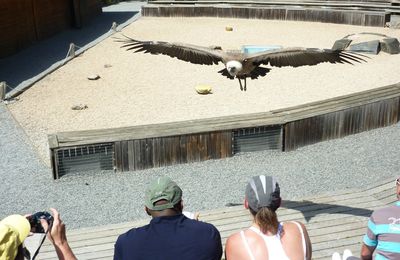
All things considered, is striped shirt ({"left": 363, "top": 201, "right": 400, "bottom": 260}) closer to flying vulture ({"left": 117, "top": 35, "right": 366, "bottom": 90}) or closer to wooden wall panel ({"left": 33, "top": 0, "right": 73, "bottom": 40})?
flying vulture ({"left": 117, "top": 35, "right": 366, "bottom": 90})

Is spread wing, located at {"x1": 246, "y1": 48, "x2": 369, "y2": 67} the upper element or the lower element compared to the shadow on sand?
upper

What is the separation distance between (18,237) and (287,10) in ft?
66.7

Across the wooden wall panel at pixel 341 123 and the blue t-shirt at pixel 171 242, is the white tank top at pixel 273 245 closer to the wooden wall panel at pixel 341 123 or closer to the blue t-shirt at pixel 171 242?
the blue t-shirt at pixel 171 242

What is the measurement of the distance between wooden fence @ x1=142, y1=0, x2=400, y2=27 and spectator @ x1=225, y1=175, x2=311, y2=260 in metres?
19.3

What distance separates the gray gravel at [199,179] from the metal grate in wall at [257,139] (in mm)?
120

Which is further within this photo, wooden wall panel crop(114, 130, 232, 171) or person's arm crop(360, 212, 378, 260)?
wooden wall panel crop(114, 130, 232, 171)

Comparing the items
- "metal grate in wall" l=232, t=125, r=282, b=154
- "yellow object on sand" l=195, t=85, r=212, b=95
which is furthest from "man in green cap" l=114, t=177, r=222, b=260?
"yellow object on sand" l=195, t=85, r=212, b=95

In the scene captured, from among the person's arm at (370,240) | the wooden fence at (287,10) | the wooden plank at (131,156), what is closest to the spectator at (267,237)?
the person's arm at (370,240)

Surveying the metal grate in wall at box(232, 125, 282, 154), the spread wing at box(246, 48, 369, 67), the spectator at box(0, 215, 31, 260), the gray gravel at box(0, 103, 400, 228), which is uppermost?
the spectator at box(0, 215, 31, 260)

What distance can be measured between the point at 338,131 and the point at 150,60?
818 cm

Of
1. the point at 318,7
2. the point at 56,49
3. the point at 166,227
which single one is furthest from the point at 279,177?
the point at 318,7

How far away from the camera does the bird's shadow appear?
4.86 m

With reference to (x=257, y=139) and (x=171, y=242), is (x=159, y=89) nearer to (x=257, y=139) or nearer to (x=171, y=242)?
(x=257, y=139)

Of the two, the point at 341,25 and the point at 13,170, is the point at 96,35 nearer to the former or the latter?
the point at 341,25
